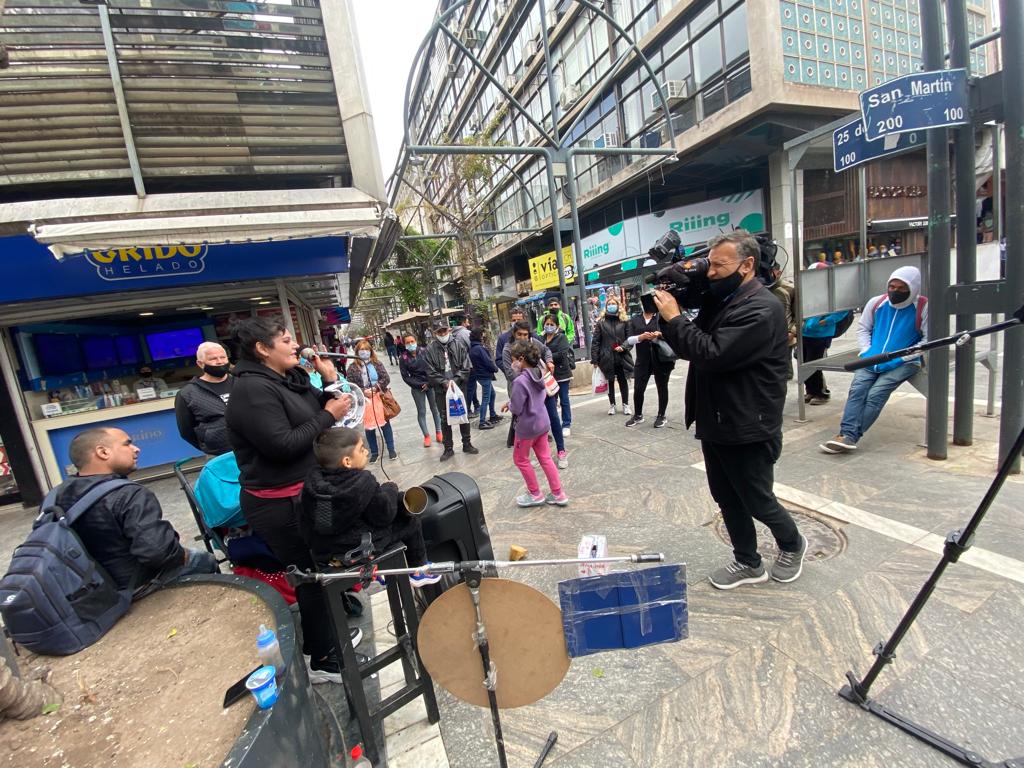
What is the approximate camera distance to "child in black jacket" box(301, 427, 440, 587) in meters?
1.95

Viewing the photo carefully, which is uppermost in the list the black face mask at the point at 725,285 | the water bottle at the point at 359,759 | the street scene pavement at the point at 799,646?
the black face mask at the point at 725,285

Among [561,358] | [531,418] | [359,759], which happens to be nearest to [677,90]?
[561,358]

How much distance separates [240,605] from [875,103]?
214 inches

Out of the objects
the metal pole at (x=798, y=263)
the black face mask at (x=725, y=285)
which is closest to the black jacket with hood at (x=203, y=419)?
the black face mask at (x=725, y=285)

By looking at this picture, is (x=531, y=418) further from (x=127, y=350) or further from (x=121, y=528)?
(x=127, y=350)

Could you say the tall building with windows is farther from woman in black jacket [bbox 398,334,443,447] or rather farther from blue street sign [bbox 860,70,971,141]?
blue street sign [bbox 860,70,971,141]

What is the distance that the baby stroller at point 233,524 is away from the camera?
3.11m

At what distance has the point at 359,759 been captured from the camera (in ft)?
6.44

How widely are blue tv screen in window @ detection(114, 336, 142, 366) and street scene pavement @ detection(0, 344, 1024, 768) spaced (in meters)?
7.98

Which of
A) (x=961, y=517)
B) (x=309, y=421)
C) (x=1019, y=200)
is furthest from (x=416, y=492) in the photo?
(x=1019, y=200)

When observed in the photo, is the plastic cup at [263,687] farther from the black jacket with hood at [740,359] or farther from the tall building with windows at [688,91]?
the tall building with windows at [688,91]

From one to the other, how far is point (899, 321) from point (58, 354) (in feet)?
35.6

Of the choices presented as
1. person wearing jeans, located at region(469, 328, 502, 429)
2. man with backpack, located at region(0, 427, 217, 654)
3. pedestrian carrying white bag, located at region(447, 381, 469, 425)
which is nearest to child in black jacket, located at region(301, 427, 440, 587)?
man with backpack, located at region(0, 427, 217, 654)

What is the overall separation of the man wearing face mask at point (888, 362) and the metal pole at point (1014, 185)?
2.38 feet
